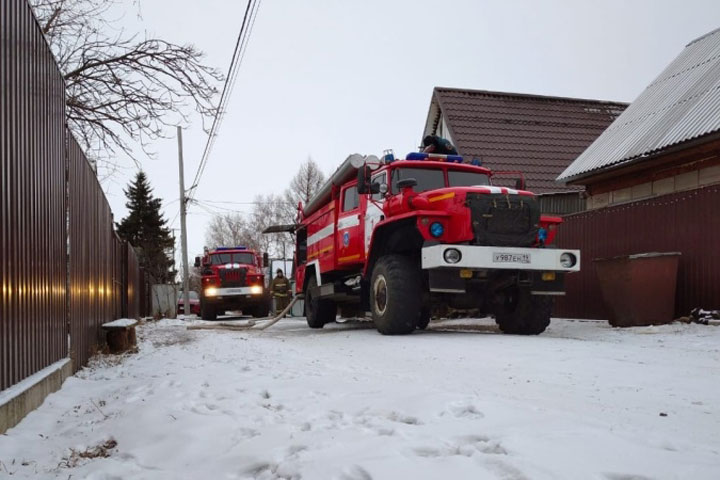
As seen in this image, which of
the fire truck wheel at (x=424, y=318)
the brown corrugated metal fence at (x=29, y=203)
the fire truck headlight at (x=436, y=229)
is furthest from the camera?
the fire truck wheel at (x=424, y=318)

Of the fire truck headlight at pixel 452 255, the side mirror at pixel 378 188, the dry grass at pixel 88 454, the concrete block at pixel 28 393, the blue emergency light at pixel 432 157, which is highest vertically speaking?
the blue emergency light at pixel 432 157

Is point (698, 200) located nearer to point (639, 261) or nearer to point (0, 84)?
point (639, 261)

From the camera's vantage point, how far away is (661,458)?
279cm

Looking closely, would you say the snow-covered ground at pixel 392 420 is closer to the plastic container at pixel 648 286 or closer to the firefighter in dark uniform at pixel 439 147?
the plastic container at pixel 648 286

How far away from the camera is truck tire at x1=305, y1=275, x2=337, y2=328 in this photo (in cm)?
Result: 1338

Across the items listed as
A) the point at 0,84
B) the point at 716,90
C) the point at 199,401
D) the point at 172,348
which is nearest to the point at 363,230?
the point at 172,348

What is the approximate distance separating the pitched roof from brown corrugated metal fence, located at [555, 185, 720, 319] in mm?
8852

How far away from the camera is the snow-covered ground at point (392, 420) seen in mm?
2889

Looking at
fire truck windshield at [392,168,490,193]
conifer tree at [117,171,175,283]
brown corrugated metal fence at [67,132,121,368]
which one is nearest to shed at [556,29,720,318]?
fire truck windshield at [392,168,490,193]

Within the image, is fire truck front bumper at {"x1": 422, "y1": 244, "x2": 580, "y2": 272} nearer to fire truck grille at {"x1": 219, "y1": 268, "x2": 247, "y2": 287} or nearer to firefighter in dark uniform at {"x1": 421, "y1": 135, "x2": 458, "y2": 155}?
firefighter in dark uniform at {"x1": 421, "y1": 135, "x2": 458, "y2": 155}

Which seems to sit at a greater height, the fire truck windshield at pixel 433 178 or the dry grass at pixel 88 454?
the fire truck windshield at pixel 433 178

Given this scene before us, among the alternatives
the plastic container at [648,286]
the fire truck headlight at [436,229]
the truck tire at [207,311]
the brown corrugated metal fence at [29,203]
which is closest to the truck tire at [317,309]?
the fire truck headlight at [436,229]

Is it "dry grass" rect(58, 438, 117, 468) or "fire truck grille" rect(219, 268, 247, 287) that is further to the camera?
"fire truck grille" rect(219, 268, 247, 287)

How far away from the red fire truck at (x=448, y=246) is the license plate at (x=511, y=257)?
1 cm
